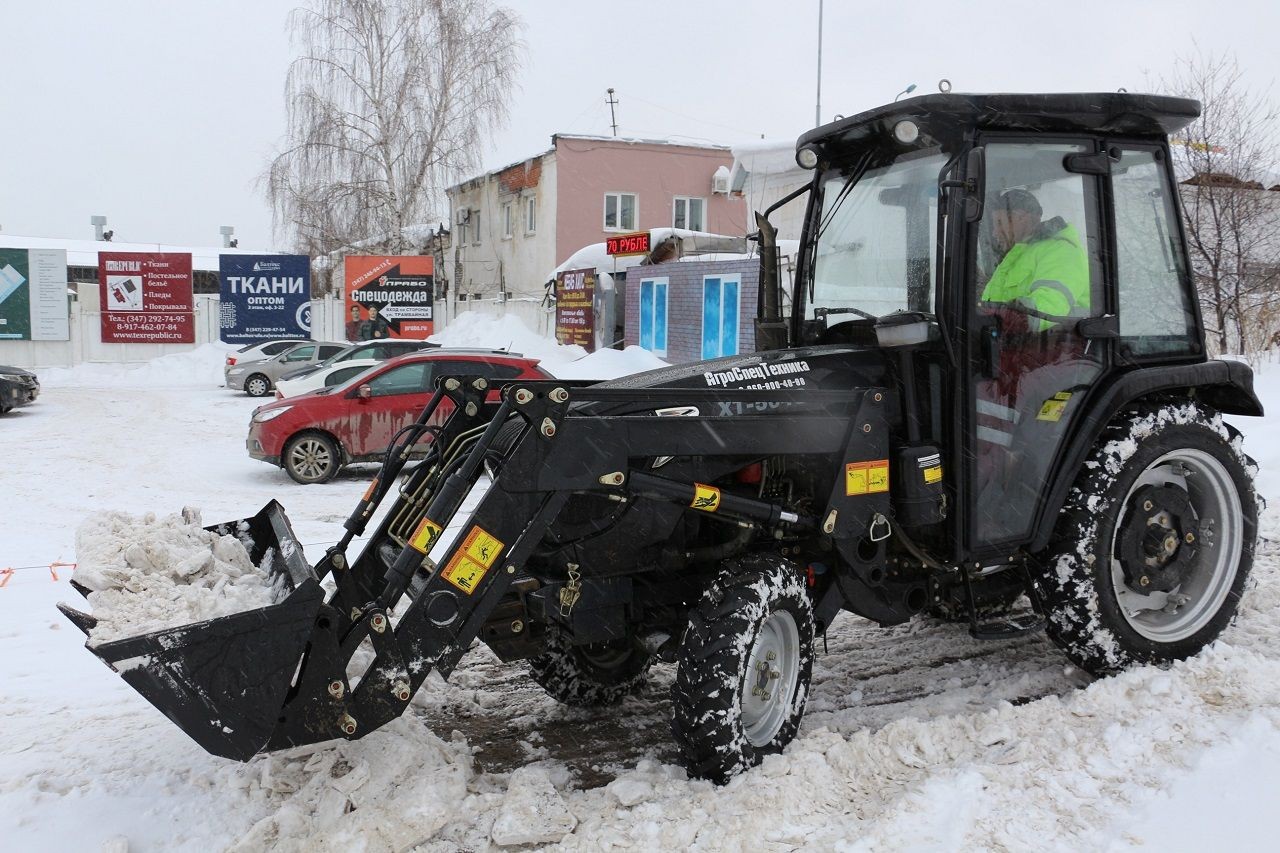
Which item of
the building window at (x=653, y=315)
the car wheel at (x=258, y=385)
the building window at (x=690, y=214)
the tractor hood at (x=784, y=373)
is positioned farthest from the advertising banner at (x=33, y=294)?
the tractor hood at (x=784, y=373)

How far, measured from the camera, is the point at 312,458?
11742 millimetres

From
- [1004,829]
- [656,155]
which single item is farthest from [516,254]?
[1004,829]

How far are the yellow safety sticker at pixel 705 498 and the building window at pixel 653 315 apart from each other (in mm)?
16362

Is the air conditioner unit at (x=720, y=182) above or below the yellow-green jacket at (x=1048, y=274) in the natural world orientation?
above

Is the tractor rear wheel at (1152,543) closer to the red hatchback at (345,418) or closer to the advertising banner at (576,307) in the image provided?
the red hatchback at (345,418)

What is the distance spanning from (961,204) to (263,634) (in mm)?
3053

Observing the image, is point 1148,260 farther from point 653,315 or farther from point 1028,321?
point 653,315

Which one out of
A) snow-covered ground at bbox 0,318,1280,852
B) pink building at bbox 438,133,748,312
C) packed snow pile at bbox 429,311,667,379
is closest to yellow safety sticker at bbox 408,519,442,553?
snow-covered ground at bbox 0,318,1280,852

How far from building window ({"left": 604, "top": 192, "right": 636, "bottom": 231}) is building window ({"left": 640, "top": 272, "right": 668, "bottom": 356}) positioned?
8890mm

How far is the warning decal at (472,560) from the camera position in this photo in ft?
11.5

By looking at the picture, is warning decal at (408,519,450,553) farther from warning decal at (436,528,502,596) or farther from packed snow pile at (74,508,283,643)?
packed snow pile at (74,508,283,643)

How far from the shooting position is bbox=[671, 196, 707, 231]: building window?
30.3m

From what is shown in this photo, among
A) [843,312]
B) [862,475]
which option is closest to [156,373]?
[843,312]

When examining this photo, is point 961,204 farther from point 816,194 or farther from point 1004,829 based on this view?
point 1004,829
